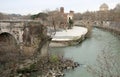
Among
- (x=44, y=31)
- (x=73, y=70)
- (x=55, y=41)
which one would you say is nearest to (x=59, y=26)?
(x=55, y=41)

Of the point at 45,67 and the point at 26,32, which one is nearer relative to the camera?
the point at 45,67

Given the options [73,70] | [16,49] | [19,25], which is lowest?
[73,70]

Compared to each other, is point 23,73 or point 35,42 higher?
point 35,42

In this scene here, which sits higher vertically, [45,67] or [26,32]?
[26,32]

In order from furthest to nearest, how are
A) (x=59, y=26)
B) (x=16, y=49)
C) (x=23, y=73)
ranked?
(x=59, y=26) < (x=16, y=49) < (x=23, y=73)

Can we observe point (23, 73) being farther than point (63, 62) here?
No

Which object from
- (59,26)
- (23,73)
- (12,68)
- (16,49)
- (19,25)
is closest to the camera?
(12,68)

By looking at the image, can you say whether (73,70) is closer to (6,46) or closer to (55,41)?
(6,46)

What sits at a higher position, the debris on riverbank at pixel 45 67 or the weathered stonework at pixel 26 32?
the weathered stonework at pixel 26 32

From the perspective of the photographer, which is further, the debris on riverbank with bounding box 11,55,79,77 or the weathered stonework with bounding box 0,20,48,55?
the weathered stonework with bounding box 0,20,48,55

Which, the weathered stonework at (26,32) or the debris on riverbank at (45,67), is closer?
the debris on riverbank at (45,67)

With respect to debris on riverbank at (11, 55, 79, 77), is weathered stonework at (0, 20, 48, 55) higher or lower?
higher

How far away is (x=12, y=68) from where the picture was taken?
18641 millimetres

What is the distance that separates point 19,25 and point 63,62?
527 centimetres
